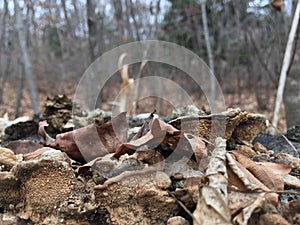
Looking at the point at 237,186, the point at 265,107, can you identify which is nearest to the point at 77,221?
the point at 237,186

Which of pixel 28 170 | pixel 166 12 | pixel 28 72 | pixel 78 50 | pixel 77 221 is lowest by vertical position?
pixel 77 221

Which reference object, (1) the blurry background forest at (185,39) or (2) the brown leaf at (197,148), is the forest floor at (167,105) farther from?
(2) the brown leaf at (197,148)

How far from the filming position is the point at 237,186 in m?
0.63

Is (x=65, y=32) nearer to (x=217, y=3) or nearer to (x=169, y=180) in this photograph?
(x=217, y=3)

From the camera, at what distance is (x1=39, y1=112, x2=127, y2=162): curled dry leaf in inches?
32.8

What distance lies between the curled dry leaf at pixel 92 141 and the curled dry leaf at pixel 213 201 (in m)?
0.33

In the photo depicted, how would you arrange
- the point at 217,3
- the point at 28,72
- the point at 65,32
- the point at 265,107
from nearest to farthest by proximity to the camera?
the point at 28,72 → the point at 265,107 → the point at 217,3 → the point at 65,32

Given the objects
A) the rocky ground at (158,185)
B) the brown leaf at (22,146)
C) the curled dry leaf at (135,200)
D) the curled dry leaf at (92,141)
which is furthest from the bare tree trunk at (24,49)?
the curled dry leaf at (135,200)

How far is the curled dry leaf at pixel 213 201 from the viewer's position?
1.71ft

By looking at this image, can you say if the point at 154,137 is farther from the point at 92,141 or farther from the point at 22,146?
the point at 22,146

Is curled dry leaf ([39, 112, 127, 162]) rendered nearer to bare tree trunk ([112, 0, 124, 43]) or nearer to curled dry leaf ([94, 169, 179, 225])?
curled dry leaf ([94, 169, 179, 225])

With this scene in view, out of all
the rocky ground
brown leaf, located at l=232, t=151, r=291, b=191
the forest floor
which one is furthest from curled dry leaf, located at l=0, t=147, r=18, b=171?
the forest floor

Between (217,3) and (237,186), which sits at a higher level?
(217,3)

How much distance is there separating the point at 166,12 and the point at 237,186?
8364mm
